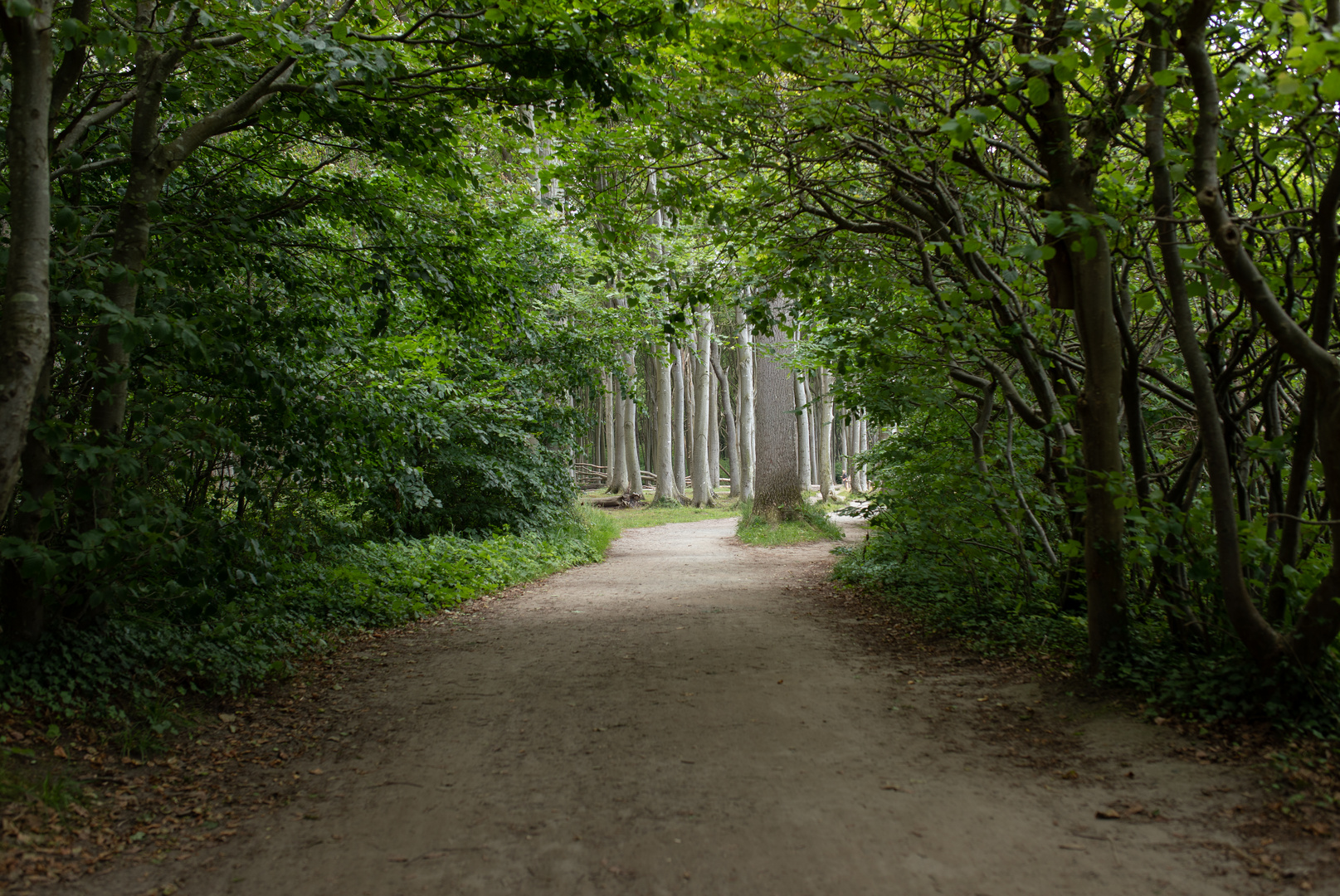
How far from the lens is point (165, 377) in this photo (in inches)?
199

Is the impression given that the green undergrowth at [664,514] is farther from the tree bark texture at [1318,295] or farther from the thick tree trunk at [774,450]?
the tree bark texture at [1318,295]

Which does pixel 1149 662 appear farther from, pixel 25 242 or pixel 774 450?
pixel 774 450

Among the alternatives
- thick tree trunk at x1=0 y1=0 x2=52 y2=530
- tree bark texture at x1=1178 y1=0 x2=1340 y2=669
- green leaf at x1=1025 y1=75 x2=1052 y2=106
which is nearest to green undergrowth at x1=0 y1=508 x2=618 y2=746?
thick tree trunk at x1=0 y1=0 x2=52 y2=530

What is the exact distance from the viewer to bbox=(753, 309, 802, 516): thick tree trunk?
18422mm

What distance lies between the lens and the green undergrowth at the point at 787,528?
55.4 feet

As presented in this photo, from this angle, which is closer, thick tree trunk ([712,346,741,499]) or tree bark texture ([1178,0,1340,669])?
tree bark texture ([1178,0,1340,669])

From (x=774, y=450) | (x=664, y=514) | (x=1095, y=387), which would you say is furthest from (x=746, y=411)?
(x=1095, y=387)

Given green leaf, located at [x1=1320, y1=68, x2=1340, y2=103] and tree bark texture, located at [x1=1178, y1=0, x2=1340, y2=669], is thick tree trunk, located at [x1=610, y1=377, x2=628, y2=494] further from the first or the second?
green leaf, located at [x1=1320, y1=68, x2=1340, y2=103]

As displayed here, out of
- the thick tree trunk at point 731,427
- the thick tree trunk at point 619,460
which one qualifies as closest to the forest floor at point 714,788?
the thick tree trunk at point 619,460

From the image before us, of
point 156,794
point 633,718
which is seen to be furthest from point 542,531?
point 156,794

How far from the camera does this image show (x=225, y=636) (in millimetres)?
5969

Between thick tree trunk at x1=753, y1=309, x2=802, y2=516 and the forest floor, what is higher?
thick tree trunk at x1=753, y1=309, x2=802, y2=516

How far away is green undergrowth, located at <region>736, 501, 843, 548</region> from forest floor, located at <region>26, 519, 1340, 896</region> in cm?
980

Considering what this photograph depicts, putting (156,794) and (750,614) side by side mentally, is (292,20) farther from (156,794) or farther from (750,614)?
(750,614)
